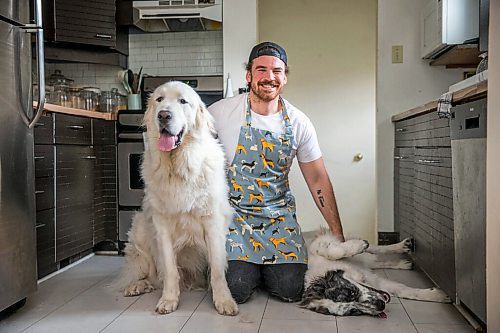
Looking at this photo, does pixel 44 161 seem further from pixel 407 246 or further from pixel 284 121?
pixel 407 246

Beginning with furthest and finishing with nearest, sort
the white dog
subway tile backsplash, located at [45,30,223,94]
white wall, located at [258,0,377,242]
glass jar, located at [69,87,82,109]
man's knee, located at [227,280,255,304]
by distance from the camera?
white wall, located at [258,0,377,242], subway tile backsplash, located at [45,30,223,94], glass jar, located at [69,87,82,109], man's knee, located at [227,280,255,304], the white dog

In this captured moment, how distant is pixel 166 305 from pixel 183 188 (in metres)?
0.53

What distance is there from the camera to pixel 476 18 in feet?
9.83

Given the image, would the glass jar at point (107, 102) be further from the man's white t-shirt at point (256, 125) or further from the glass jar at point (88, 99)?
the man's white t-shirt at point (256, 125)

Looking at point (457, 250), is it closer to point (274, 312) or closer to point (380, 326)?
point (380, 326)

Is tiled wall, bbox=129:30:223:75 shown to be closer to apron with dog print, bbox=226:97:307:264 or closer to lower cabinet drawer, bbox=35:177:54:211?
lower cabinet drawer, bbox=35:177:54:211

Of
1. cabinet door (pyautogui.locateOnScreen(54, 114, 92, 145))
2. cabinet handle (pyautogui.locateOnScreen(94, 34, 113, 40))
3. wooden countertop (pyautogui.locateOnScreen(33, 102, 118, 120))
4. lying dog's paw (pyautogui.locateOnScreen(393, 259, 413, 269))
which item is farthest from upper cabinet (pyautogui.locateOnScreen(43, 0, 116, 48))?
lying dog's paw (pyautogui.locateOnScreen(393, 259, 413, 269))

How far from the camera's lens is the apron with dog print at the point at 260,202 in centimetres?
266

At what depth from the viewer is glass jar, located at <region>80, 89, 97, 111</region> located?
14.1 feet

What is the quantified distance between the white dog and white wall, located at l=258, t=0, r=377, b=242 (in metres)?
2.58

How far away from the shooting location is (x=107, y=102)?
14.4ft

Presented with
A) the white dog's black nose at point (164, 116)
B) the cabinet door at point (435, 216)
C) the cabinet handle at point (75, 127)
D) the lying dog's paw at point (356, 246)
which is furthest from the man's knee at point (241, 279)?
the cabinet handle at point (75, 127)

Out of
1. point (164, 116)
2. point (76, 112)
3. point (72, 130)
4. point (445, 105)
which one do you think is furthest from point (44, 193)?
point (445, 105)

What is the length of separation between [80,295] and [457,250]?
1799 millimetres
